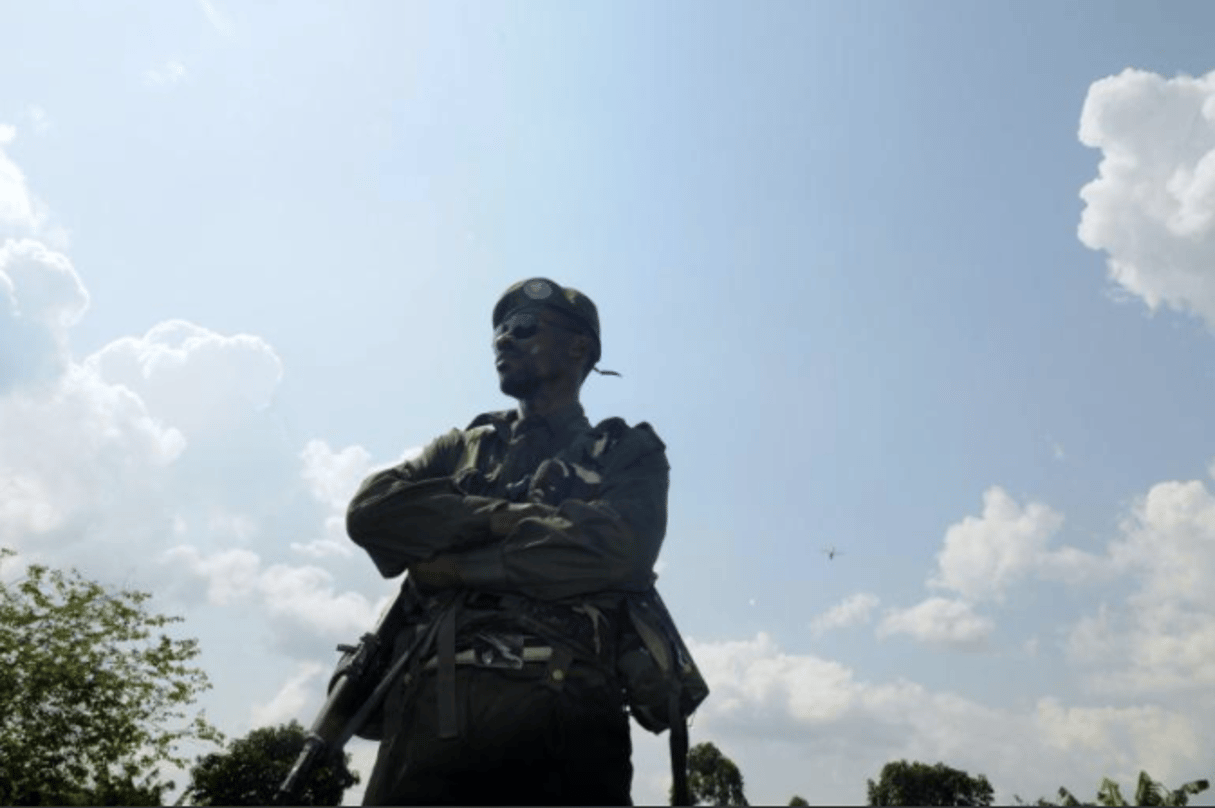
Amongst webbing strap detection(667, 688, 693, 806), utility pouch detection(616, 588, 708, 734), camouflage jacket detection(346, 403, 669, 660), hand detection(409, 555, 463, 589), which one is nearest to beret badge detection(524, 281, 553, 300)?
camouflage jacket detection(346, 403, 669, 660)

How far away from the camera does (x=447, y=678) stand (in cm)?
541

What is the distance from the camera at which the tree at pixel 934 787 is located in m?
64.0

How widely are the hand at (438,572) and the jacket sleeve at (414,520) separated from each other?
0.14 ft

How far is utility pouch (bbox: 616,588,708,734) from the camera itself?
5578 millimetres

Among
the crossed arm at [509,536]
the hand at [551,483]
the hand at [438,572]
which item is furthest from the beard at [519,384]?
the hand at [438,572]

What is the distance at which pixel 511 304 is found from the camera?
7.11 metres

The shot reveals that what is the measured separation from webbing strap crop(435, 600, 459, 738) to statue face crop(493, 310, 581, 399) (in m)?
1.85

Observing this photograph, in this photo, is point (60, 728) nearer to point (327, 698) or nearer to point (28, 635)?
point (28, 635)

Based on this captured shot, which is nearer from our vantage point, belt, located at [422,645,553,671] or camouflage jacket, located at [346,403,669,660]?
belt, located at [422,645,553,671]

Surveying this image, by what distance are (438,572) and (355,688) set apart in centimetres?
91

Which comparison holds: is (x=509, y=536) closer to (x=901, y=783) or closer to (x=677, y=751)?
(x=677, y=751)

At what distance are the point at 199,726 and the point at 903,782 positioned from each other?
5266 centimetres

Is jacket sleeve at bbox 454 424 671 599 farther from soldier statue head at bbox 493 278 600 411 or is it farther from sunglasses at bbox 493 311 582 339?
sunglasses at bbox 493 311 582 339

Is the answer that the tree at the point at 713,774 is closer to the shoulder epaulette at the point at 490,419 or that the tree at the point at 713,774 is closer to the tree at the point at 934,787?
the tree at the point at 934,787
